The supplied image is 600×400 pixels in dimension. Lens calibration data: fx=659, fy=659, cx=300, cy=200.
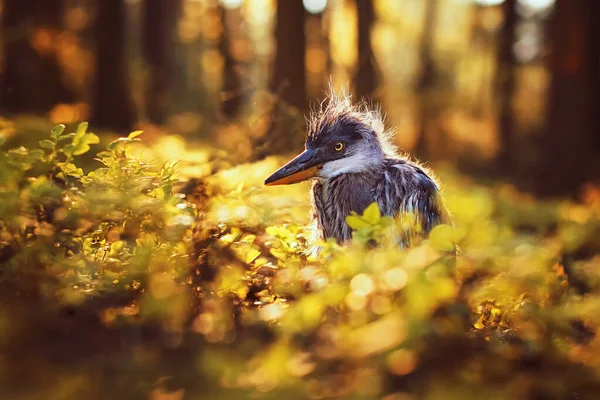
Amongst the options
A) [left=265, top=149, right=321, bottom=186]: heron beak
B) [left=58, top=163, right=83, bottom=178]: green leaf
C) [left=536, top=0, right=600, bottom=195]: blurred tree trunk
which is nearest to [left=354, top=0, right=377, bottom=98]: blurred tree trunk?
[left=536, top=0, right=600, bottom=195]: blurred tree trunk

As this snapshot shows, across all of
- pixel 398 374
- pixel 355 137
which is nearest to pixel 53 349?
pixel 398 374

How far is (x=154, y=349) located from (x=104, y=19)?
12018mm

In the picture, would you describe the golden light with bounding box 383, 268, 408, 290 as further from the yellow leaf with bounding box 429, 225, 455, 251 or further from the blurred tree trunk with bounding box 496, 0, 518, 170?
the blurred tree trunk with bounding box 496, 0, 518, 170

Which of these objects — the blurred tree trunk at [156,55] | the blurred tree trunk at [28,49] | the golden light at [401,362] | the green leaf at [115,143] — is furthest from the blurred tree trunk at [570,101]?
the golden light at [401,362]

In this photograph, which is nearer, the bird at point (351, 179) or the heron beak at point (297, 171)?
the bird at point (351, 179)

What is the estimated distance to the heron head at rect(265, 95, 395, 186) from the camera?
4.75m

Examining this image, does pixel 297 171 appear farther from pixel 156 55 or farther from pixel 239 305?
pixel 156 55

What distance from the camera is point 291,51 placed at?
32.9 feet

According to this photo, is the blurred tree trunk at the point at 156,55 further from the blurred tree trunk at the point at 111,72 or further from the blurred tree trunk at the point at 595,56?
the blurred tree trunk at the point at 595,56

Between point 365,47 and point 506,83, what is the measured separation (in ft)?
32.8

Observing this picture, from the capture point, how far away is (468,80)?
44688 millimetres

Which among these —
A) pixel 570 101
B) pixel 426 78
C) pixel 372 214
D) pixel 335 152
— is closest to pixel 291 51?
pixel 335 152

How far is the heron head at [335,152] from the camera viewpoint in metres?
4.75

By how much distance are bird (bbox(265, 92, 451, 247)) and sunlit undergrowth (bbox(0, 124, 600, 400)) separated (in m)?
0.38
